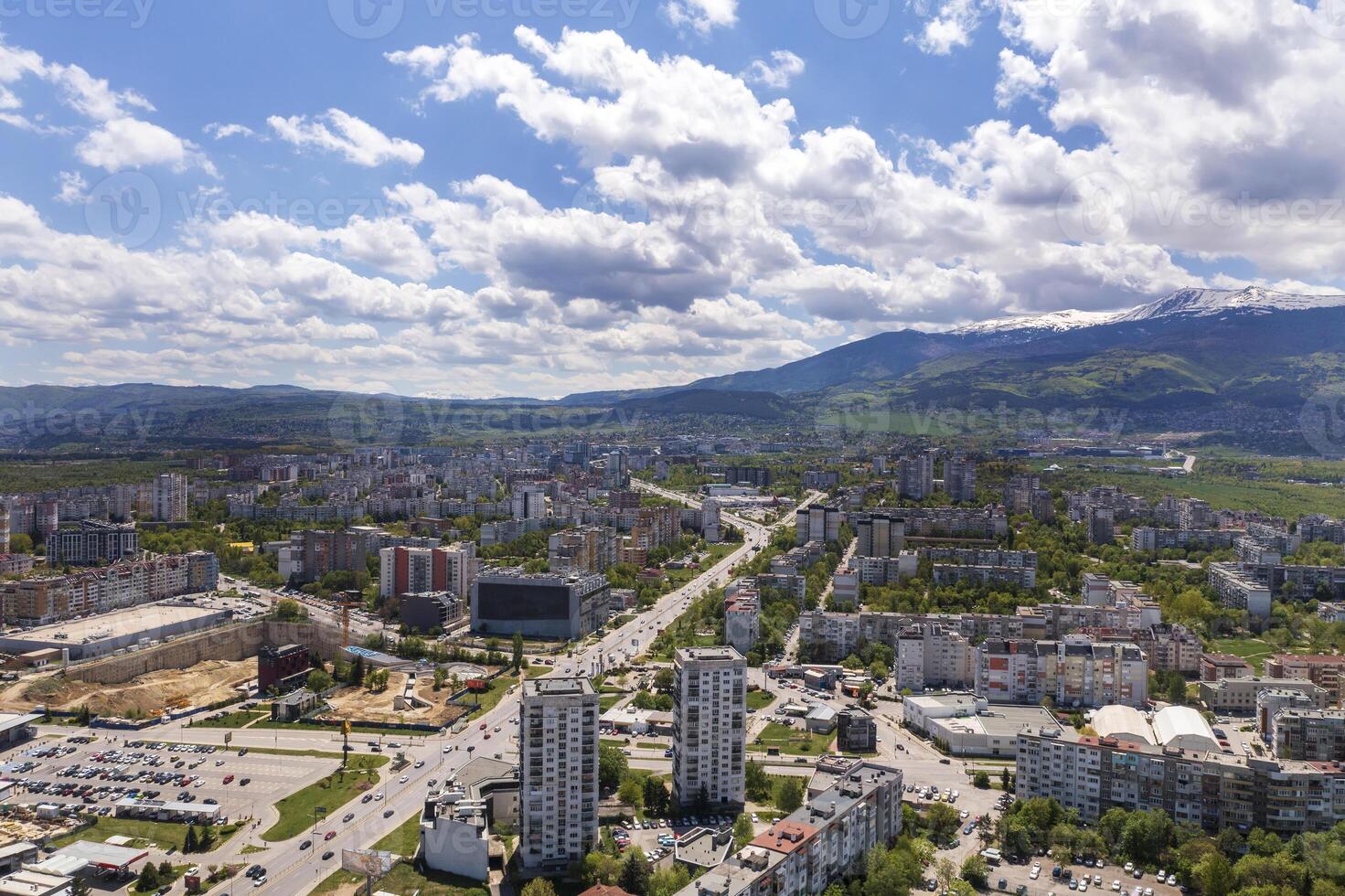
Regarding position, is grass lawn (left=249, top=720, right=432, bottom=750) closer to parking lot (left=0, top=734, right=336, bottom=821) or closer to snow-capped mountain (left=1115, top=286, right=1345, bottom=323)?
parking lot (left=0, top=734, right=336, bottom=821)

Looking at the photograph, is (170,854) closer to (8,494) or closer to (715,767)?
(715,767)

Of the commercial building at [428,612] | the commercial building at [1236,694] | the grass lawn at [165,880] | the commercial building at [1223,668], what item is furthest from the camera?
the commercial building at [428,612]

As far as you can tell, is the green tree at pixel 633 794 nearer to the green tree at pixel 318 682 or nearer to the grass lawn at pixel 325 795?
the grass lawn at pixel 325 795

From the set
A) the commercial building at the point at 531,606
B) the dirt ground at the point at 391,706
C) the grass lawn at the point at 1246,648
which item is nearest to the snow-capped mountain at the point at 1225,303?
the grass lawn at the point at 1246,648

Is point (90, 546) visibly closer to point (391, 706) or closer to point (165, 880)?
point (391, 706)

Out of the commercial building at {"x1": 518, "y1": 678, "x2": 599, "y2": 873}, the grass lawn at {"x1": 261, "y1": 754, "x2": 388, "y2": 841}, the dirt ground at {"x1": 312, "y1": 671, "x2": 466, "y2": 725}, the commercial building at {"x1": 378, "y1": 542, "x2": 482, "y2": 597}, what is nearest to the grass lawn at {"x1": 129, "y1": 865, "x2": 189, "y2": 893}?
the grass lawn at {"x1": 261, "y1": 754, "x2": 388, "y2": 841}

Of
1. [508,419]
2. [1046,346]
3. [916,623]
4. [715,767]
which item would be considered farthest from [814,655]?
[1046,346]
